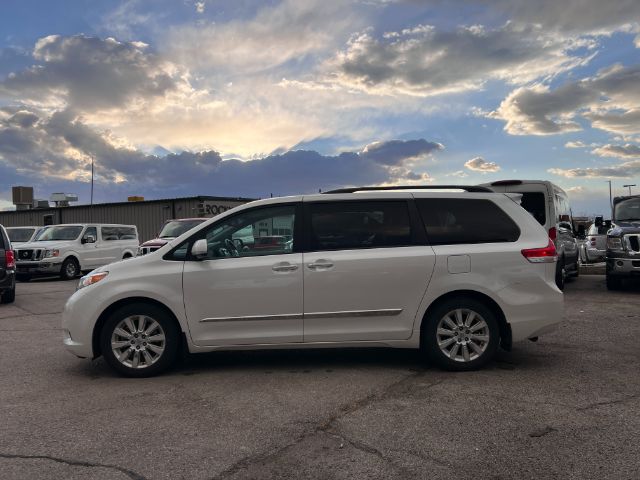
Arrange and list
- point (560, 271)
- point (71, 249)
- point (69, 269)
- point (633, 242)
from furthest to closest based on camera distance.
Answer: point (71, 249)
point (69, 269)
point (560, 271)
point (633, 242)

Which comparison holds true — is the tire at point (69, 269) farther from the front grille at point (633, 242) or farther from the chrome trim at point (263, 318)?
the front grille at point (633, 242)

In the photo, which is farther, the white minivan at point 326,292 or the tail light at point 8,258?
the tail light at point 8,258

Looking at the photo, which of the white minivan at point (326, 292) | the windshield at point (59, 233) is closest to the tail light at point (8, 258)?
the white minivan at point (326, 292)

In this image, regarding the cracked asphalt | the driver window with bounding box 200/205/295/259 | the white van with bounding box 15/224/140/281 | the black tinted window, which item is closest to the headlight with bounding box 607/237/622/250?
the black tinted window

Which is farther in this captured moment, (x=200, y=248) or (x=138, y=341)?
(x=138, y=341)

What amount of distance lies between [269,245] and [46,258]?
13950 mm

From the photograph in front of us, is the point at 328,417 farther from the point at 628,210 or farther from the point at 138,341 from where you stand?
the point at 628,210

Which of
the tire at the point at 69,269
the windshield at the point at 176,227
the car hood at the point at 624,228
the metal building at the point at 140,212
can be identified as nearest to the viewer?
the car hood at the point at 624,228

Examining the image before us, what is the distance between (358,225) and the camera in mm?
5461

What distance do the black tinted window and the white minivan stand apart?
6.03 meters

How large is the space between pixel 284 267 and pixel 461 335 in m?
1.81

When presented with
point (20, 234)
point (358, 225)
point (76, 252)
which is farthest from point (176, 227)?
point (358, 225)

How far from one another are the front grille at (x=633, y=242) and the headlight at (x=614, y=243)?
168 millimetres

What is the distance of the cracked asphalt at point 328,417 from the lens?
3348mm
